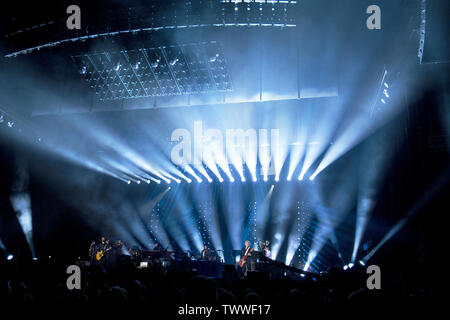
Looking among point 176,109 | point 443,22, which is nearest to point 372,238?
point 443,22

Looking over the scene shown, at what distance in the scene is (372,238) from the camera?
789 cm

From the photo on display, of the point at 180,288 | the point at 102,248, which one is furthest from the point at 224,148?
the point at 180,288

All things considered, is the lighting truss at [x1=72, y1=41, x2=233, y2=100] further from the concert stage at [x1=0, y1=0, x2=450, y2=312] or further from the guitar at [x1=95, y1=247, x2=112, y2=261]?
the guitar at [x1=95, y1=247, x2=112, y2=261]

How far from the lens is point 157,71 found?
9125 millimetres

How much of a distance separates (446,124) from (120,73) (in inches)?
334

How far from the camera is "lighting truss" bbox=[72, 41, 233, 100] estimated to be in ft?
27.7

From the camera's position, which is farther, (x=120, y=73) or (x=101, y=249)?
(x=101, y=249)

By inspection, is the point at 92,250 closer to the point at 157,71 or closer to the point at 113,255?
the point at 113,255

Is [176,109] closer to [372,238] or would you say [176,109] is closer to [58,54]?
[58,54]

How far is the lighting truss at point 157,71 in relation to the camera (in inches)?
332

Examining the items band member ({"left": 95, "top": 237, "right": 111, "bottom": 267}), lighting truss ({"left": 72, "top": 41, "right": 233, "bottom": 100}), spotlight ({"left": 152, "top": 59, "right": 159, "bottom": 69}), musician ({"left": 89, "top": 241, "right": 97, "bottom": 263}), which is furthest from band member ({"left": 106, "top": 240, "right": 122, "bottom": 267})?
spotlight ({"left": 152, "top": 59, "right": 159, "bottom": 69})

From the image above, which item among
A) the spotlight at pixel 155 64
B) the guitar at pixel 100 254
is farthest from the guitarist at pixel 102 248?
the spotlight at pixel 155 64

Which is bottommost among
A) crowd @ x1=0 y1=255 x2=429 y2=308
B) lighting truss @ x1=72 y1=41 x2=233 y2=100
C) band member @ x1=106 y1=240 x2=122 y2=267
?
band member @ x1=106 y1=240 x2=122 y2=267
